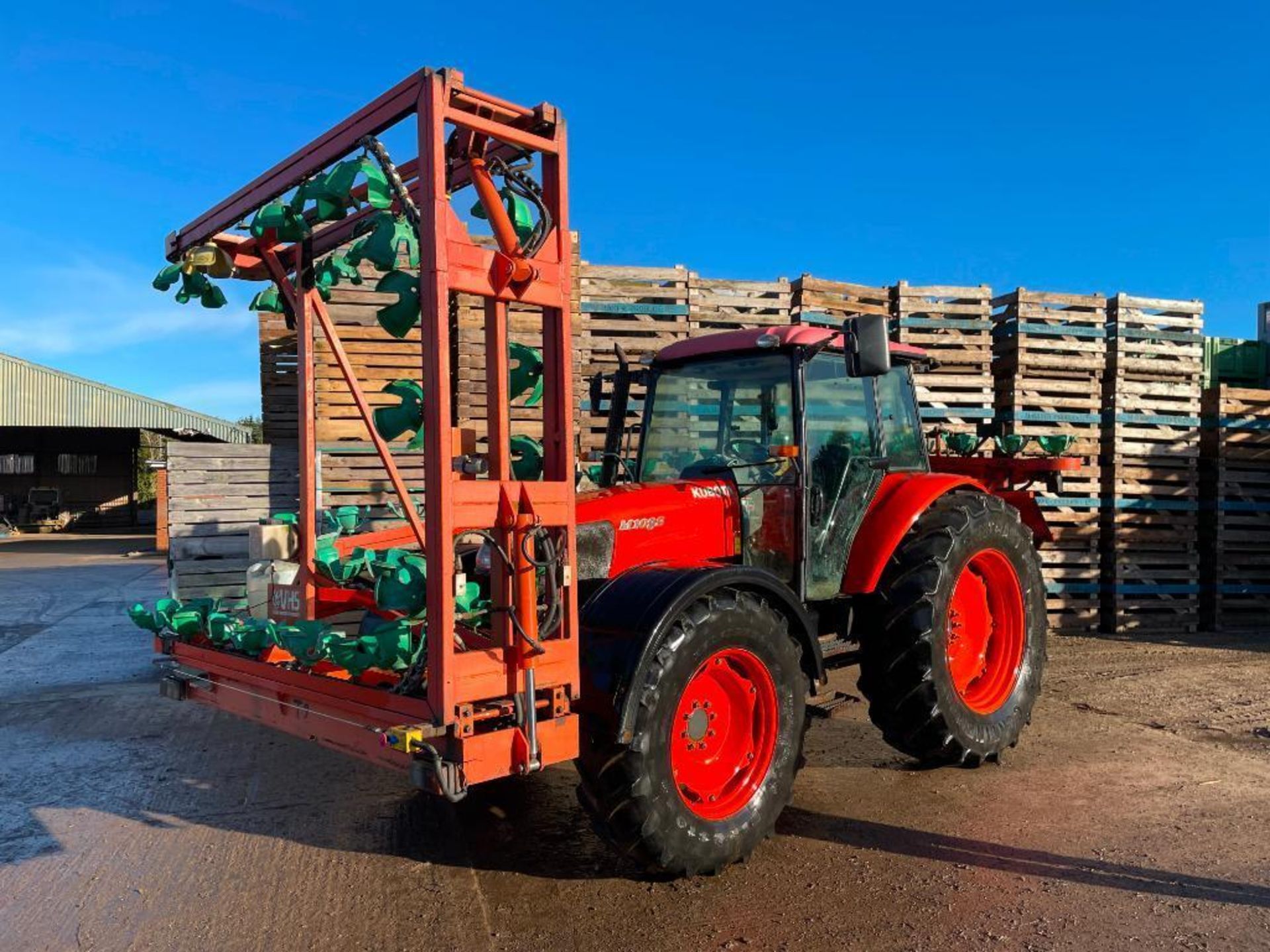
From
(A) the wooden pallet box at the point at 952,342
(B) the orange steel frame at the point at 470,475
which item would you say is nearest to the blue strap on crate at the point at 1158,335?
(A) the wooden pallet box at the point at 952,342

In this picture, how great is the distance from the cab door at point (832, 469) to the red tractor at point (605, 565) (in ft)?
0.06

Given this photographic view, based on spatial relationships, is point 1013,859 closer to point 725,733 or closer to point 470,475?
point 725,733

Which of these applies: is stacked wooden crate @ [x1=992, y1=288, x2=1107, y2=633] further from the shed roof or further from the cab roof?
the shed roof

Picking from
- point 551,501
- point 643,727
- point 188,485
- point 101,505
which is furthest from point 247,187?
point 101,505

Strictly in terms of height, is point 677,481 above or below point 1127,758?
above

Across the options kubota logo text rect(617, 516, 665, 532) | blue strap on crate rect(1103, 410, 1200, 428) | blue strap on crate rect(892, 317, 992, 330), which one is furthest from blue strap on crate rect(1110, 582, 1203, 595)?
kubota logo text rect(617, 516, 665, 532)

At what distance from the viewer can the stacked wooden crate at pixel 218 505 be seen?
25.6 feet

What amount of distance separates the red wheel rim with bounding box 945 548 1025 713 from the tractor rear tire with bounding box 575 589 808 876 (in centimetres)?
164

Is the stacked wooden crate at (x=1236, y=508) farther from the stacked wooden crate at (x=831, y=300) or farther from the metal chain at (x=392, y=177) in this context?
the metal chain at (x=392, y=177)

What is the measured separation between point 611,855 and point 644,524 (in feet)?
4.53

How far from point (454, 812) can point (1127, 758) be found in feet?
12.0

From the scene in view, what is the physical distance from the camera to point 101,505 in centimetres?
3141

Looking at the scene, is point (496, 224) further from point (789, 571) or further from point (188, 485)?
point (188, 485)

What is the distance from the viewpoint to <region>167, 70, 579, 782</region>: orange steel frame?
2869 millimetres
